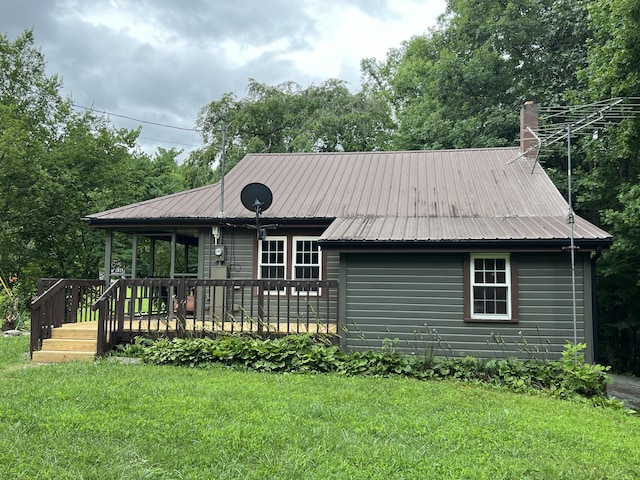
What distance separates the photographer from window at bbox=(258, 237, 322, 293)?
1015 cm

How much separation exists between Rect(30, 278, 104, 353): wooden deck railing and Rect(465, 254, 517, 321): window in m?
7.94

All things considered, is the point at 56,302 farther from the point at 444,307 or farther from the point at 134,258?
the point at 444,307

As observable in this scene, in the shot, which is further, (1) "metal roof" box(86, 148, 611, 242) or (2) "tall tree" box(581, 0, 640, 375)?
(2) "tall tree" box(581, 0, 640, 375)

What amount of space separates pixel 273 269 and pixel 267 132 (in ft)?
52.3

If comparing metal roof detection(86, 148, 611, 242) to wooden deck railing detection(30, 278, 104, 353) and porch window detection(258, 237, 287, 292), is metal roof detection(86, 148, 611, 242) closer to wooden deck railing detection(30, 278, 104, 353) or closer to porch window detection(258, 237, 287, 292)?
porch window detection(258, 237, 287, 292)

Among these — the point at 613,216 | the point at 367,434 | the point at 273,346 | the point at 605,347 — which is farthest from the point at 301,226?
the point at 605,347

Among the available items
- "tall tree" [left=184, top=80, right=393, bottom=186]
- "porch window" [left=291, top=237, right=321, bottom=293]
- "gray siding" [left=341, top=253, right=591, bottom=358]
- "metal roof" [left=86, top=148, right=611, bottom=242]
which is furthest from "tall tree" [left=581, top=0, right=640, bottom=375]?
"tall tree" [left=184, top=80, right=393, bottom=186]

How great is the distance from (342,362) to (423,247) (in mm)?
2603

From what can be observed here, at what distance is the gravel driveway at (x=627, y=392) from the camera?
7996 mm

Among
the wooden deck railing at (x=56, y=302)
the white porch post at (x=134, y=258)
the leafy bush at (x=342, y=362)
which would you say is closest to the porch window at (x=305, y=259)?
the leafy bush at (x=342, y=362)

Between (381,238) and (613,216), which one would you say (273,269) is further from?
(613,216)

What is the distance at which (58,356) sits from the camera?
310 inches

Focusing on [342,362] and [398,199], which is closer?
[342,362]

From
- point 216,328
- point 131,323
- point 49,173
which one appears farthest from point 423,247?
point 49,173
